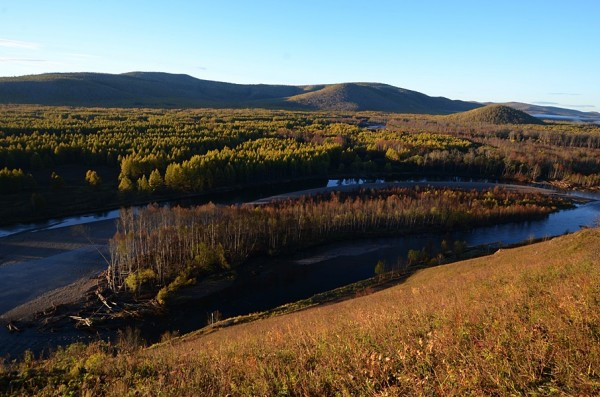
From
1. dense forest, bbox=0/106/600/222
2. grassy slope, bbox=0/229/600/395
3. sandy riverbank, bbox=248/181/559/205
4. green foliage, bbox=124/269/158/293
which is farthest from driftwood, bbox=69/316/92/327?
sandy riverbank, bbox=248/181/559/205

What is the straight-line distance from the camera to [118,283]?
43.3 meters

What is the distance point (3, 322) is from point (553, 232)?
257 ft

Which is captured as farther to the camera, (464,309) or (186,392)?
(464,309)

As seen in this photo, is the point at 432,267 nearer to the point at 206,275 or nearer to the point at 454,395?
the point at 206,275

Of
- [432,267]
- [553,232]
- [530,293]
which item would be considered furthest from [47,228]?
[553,232]

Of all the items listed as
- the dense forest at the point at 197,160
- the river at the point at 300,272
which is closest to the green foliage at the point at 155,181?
the dense forest at the point at 197,160

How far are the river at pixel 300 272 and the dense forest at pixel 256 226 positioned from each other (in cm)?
219

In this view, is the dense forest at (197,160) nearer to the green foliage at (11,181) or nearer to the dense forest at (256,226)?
the green foliage at (11,181)

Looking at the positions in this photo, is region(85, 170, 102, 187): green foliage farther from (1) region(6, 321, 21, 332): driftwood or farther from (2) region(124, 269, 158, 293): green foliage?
(1) region(6, 321, 21, 332): driftwood

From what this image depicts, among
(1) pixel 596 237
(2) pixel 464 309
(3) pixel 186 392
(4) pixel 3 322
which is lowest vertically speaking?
(4) pixel 3 322

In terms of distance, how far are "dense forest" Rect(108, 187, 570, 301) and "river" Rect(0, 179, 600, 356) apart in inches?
86.2

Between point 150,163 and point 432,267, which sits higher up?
point 150,163

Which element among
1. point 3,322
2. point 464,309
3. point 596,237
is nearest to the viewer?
point 464,309

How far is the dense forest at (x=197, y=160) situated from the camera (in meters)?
77.9
